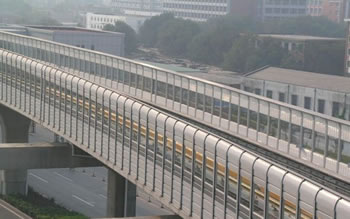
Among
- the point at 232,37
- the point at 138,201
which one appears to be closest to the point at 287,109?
the point at 138,201

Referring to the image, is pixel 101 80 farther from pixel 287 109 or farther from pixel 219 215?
pixel 219 215

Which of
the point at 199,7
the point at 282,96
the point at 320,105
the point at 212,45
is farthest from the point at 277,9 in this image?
the point at 320,105

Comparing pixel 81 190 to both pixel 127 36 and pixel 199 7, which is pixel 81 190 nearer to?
pixel 127 36

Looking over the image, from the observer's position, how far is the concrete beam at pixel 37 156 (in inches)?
1133

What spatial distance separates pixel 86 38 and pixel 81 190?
31851 millimetres

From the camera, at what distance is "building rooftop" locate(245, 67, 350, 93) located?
2167 inches

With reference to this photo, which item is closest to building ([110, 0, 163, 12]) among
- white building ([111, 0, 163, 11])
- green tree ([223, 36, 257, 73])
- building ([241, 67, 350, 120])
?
white building ([111, 0, 163, 11])

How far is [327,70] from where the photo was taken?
9425 cm

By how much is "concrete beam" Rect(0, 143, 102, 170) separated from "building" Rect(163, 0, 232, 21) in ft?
385

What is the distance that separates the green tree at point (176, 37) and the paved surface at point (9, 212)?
81156 millimetres

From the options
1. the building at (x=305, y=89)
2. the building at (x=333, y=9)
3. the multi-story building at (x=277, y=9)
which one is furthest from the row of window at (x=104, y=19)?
the building at (x=305, y=89)

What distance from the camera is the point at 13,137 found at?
122 feet

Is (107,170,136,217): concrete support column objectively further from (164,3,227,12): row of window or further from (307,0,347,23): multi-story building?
(307,0,347,23): multi-story building

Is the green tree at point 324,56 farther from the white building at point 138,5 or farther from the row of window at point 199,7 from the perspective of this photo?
the white building at point 138,5
